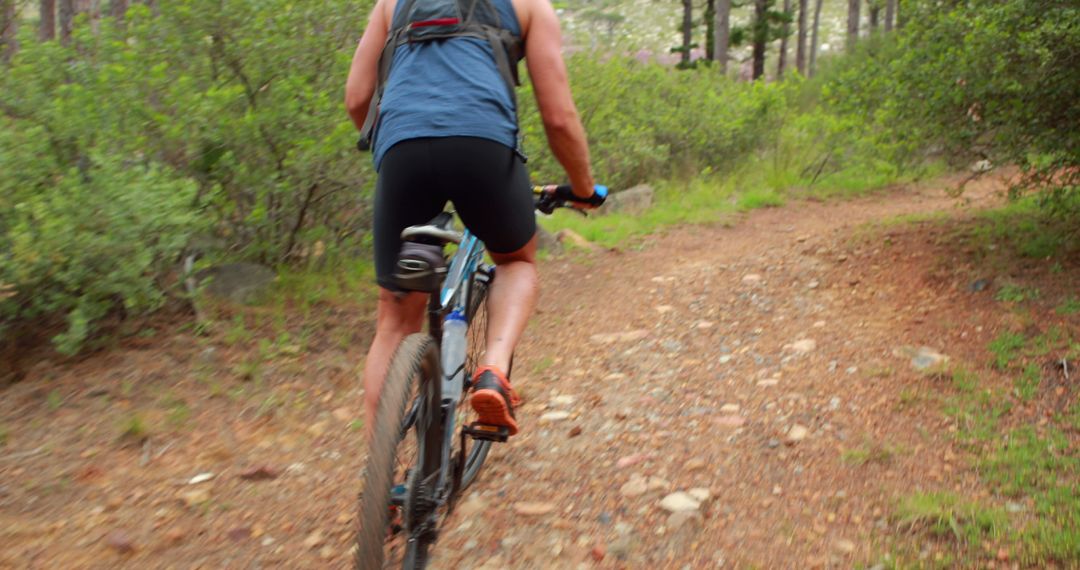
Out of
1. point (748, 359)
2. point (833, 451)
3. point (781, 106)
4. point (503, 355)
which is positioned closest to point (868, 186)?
point (781, 106)

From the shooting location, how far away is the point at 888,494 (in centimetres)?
296

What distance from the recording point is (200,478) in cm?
331

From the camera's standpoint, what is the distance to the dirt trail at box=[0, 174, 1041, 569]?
2.80 m

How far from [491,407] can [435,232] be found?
54 centimetres

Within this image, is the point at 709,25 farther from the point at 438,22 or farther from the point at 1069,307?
the point at 438,22

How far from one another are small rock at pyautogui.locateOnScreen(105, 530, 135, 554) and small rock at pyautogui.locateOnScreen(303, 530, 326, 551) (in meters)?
0.59

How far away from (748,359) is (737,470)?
4.76 ft

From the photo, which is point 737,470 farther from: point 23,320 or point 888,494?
point 23,320

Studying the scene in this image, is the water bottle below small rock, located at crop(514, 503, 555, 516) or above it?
above

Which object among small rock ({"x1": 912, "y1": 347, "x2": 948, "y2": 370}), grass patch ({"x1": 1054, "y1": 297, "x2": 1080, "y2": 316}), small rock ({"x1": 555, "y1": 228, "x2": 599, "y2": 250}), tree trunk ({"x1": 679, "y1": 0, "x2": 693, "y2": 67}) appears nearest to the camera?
small rock ({"x1": 912, "y1": 347, "x2": 948, "y2": 370})

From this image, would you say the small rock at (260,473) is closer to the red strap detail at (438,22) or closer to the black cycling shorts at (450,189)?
the black cycling shorts at (450,189)

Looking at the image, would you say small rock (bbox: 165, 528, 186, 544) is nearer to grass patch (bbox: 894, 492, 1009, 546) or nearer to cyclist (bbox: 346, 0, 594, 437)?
cyclist (bbox: 346, 0, 594, 437)

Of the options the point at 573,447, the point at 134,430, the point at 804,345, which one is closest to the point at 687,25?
the point at 804,345

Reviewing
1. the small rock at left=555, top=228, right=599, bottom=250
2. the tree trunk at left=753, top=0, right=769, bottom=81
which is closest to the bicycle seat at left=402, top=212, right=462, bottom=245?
the small rock at left=555, top=228, right=599, bottom=250
